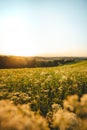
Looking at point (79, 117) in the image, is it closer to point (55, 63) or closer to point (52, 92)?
point (52, 92)

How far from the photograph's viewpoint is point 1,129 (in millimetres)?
1756

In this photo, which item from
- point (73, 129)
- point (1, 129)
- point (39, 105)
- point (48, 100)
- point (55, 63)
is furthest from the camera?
point (55, 63)

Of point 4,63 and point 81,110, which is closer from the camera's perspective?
point 81,110

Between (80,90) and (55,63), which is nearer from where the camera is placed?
(80,90)

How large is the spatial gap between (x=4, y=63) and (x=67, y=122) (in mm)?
52293

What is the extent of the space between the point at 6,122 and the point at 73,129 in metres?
0.78

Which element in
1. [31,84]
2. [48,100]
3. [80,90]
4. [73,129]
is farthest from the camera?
[31,84]

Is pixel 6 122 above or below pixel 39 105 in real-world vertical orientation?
above

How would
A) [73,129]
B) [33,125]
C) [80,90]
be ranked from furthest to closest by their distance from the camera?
[80,90] < [73,129] < [33,125]

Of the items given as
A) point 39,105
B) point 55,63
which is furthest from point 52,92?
point 55,63

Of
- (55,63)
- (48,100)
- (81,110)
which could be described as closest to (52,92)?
(48,100)

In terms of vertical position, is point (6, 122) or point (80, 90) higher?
point (6, 122)

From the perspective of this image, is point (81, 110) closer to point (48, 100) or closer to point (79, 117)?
point (79, 117)

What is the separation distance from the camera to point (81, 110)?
2.37 meters
